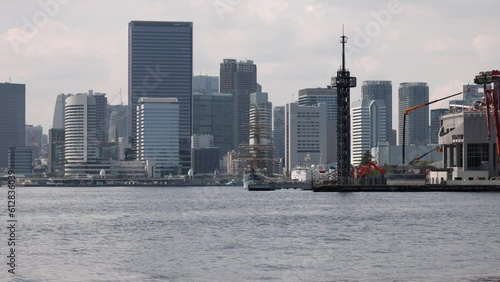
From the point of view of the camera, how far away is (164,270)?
220 ft

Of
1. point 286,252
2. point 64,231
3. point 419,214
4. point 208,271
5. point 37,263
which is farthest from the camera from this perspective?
point 419,214

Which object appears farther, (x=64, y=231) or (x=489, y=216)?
(x=489, y=216)

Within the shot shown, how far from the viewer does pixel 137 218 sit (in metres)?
129

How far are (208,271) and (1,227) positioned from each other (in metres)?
48.9

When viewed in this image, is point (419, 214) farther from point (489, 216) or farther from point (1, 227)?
point (1, 227)

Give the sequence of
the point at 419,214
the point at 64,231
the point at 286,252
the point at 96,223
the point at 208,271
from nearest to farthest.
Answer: the point at 208,271 < the point at 286,252 < the point at 64,231 < the point at 96,223 < the point at 419,214

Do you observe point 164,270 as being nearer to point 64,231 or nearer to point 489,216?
point 64,231

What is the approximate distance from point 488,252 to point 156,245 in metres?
26.4

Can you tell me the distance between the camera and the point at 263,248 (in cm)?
8112

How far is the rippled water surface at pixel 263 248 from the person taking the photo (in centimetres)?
6506

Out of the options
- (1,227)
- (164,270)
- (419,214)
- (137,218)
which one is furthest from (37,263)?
(419,214)

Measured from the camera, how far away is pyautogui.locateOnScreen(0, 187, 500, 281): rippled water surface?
65.1m

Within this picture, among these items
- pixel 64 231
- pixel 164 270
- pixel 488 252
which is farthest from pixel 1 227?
pixel 488 252

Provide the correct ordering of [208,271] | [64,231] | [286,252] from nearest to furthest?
[208,271]
[286,252]
[64,231]
